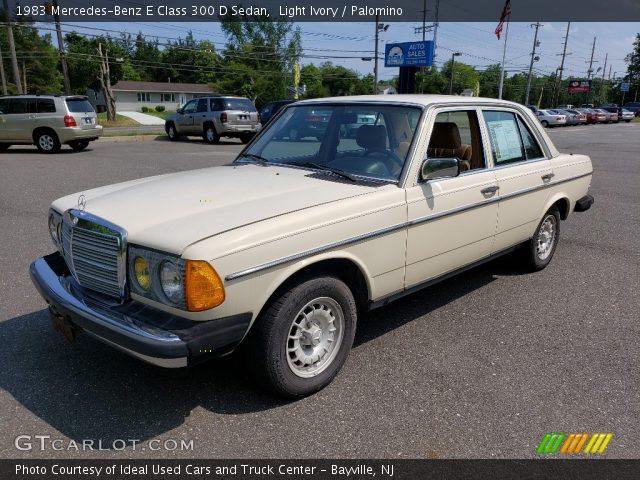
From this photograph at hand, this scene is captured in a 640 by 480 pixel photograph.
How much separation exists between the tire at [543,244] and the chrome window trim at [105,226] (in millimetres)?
3940

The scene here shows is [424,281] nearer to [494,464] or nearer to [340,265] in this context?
[340,265]

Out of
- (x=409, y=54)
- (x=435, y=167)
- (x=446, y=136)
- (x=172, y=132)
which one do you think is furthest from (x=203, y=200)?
(x=409, y=54)

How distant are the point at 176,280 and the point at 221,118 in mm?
18062

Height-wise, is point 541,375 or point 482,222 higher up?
point 482,222

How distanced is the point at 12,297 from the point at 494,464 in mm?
4080

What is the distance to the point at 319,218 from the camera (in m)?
2.96

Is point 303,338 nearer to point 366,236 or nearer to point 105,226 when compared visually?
point 366,236

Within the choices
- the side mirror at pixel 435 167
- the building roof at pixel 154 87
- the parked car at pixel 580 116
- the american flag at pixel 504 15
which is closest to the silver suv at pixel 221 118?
the side mirror at pixel 435 167

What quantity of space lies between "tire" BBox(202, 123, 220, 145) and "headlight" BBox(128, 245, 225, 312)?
1828 cm

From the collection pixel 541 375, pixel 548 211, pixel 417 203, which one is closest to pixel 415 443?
pixel 541 375

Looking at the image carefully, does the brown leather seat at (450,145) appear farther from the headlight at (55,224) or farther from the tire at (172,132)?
the tire at (172,132)

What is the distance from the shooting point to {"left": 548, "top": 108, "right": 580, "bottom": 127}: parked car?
4097 cm

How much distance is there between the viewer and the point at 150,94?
82.5 metres

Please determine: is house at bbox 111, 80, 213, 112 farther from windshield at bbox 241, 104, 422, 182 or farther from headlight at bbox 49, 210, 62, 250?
headlight at bbox 49, 210, 62, 250
